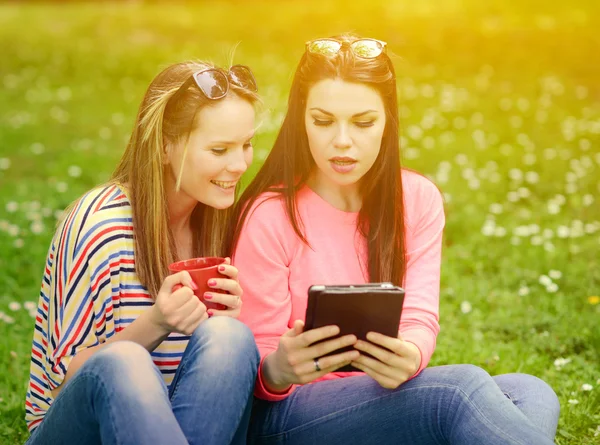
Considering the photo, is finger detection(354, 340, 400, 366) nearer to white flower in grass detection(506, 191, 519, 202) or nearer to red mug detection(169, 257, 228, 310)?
red mug detection(169, 257, 228, 310)

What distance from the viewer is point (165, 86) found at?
2.61 metres

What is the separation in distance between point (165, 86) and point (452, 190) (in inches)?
147

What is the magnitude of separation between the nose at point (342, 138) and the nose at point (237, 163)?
11.6 inches

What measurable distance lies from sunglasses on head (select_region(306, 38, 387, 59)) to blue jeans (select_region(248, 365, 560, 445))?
98 cm

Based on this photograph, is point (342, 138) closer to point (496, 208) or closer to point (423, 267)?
point (423, 267)

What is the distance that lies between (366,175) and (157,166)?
708 mm

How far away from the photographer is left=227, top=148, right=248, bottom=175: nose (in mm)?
2564

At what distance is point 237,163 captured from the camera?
8.44 feet

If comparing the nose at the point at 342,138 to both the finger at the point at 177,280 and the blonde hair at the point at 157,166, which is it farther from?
the finger at the point at 177,280

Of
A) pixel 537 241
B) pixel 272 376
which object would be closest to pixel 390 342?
pixel 272 376

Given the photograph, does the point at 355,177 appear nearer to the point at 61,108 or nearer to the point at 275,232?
the point at 275,232

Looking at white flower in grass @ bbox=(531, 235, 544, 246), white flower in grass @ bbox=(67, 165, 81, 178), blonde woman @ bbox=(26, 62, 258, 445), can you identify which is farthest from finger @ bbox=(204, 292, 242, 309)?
white flower in grass @ bbox=(67, 165, 81, 178)

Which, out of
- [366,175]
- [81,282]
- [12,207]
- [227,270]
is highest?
[366,175]

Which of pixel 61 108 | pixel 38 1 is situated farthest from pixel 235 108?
pixel 38 1
